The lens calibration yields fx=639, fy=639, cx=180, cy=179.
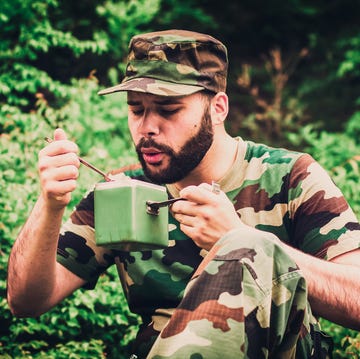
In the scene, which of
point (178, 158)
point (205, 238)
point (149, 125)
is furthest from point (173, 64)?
point (205, 238)

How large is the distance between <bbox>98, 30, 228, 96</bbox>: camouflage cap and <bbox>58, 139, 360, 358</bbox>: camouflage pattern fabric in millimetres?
348

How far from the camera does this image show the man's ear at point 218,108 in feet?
8.83

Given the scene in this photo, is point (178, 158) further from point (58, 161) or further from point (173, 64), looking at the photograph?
point (58, 161)

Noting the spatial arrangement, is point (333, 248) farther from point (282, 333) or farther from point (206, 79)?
point (206, 79)

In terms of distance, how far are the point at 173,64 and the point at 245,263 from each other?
1109 mm

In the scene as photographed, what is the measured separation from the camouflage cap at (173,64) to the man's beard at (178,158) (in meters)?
0.20

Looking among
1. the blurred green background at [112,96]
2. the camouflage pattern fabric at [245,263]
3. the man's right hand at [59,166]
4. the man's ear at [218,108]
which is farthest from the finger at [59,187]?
the blurred green background at [112,96]

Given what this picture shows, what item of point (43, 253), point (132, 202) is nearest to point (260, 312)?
point (132, 202)

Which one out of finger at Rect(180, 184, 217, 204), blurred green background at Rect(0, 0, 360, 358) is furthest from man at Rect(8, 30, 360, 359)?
blurred green background at Rect(0, 0, 360, 358)

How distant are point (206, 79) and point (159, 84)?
0.25 m

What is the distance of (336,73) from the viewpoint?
7777mm

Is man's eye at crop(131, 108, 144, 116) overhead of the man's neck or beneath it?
overhead

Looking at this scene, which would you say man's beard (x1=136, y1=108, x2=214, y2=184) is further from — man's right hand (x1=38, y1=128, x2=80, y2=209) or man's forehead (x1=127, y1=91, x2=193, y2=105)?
man's right hand (x1=38, y1=128, x2=80, y2=209)

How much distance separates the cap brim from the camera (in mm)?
2398
